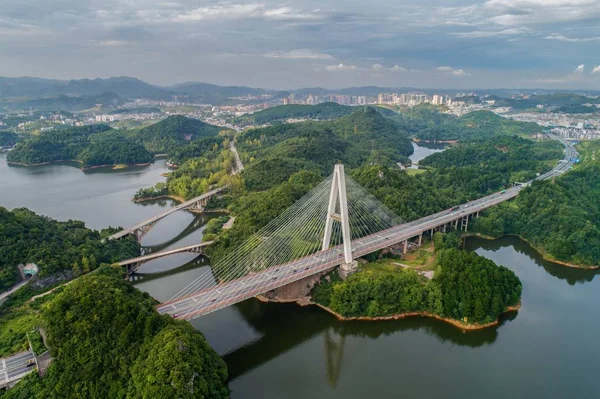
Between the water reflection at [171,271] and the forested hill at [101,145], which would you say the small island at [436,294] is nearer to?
the water reflection at [171,271]

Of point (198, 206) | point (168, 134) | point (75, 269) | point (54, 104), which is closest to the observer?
point (75, 269)

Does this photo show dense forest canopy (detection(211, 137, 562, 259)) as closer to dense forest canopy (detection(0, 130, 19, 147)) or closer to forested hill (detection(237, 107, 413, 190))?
forested hill (detection(237, 107, 413, 190))

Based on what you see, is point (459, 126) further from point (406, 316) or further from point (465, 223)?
point (406, 316)

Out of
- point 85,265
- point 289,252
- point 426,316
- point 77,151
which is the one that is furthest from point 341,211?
point 77,151

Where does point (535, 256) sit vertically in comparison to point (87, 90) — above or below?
below

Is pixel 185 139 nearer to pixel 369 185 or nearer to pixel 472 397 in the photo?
pixel 369 185

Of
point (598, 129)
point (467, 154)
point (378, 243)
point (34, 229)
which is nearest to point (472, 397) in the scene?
point (378, 243)
